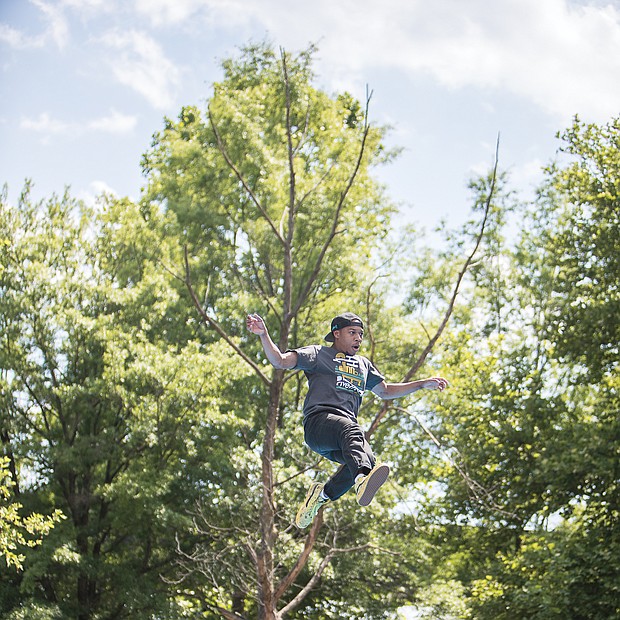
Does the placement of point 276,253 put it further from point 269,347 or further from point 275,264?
point 269,347

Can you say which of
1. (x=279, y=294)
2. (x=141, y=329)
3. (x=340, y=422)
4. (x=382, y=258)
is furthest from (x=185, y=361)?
(x=340, y=422)

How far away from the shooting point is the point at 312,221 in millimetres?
19188

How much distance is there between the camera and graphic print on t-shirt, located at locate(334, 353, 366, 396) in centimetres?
571

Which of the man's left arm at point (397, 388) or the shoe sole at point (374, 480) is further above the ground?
the man's left arm at point (397, 388)

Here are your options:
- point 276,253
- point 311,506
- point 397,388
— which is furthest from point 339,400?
point 276,253

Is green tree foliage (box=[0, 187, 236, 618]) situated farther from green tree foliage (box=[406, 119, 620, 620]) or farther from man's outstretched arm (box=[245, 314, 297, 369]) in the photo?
man's outstretched arm (box=[245, 314, 297, 369])

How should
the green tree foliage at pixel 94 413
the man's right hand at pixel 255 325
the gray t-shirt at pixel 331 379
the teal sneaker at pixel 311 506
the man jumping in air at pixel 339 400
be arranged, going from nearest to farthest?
the man's right hand at pixel 255 325 → the man jumping in air at pixel 339 400 → the gray t-shirt at pixel 331 379 → the teal sneaker at pixel 311 506 → the green tree foliage at pixel 94 413

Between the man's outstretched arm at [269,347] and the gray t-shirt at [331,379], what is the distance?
0.07 metres

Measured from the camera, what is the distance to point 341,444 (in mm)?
5359

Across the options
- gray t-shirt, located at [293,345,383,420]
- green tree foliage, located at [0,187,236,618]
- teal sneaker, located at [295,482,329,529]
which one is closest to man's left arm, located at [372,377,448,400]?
gray t-shirt, located at [293,345,383,420]

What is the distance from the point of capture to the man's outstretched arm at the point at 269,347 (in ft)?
16.9

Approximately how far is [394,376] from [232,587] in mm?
6608

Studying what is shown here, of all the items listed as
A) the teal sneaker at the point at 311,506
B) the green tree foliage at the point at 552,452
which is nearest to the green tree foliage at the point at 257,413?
the green tree foliage at the point at 552,452

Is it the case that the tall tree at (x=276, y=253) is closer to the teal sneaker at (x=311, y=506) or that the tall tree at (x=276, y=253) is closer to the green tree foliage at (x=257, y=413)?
the green tree foliage at (x=257, y=413)
